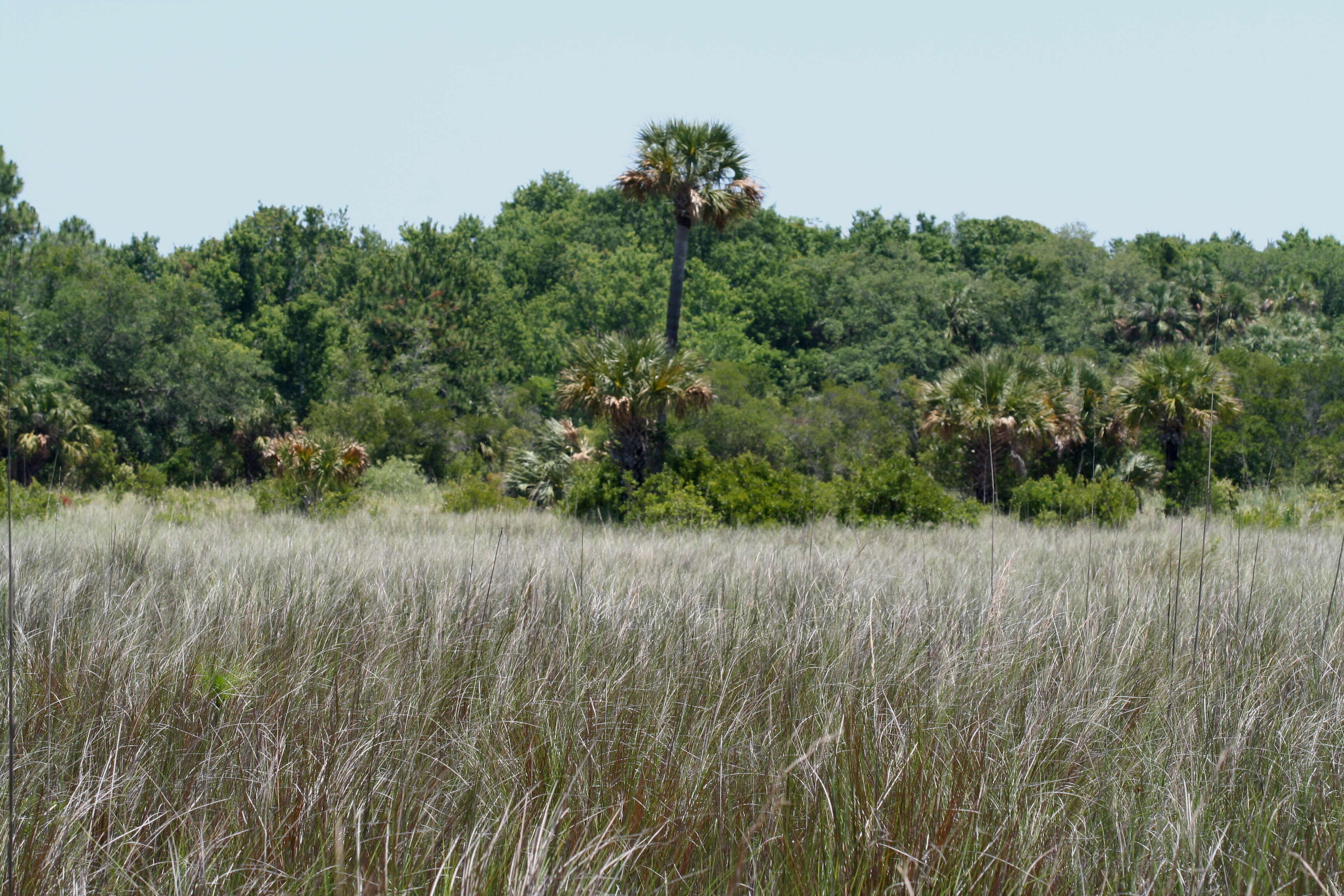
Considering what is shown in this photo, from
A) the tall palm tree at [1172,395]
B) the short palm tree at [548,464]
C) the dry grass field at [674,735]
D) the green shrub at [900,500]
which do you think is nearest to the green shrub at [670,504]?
the green shrub at [900,500]

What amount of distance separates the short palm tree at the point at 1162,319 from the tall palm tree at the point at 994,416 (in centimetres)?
2048

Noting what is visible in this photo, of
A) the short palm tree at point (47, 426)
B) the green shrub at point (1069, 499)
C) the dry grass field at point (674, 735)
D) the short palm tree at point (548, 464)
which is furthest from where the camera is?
the short palm tree at point (47, 426)

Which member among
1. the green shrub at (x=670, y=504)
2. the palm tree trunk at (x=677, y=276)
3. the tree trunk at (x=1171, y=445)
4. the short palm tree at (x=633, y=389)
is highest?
the palm tree trunk at (x=677, y=276)

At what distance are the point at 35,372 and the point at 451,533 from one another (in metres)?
26.2

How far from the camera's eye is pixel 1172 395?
74.2 feet

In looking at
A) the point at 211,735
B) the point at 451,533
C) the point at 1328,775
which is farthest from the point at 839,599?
the point at 451,533

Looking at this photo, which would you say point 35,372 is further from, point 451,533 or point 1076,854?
point 1076,854

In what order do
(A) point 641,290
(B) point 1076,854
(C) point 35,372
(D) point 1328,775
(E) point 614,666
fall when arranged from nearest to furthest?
1. (B) point 1076,854
2. (D) point 1328,775
3. (E) point 614,666
4. (C) point 35,372
5. (A) point 641,290

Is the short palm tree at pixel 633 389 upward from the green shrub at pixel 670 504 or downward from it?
upward

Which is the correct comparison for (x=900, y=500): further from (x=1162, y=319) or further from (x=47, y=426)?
(x=1162, y=319)

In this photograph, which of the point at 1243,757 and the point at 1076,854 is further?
the point at 1243,757

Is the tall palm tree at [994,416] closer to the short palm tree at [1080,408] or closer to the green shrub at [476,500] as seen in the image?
the short palm tree at [1080,408]

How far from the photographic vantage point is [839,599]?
4.76 metres

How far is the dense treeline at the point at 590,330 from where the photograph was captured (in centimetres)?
2914
